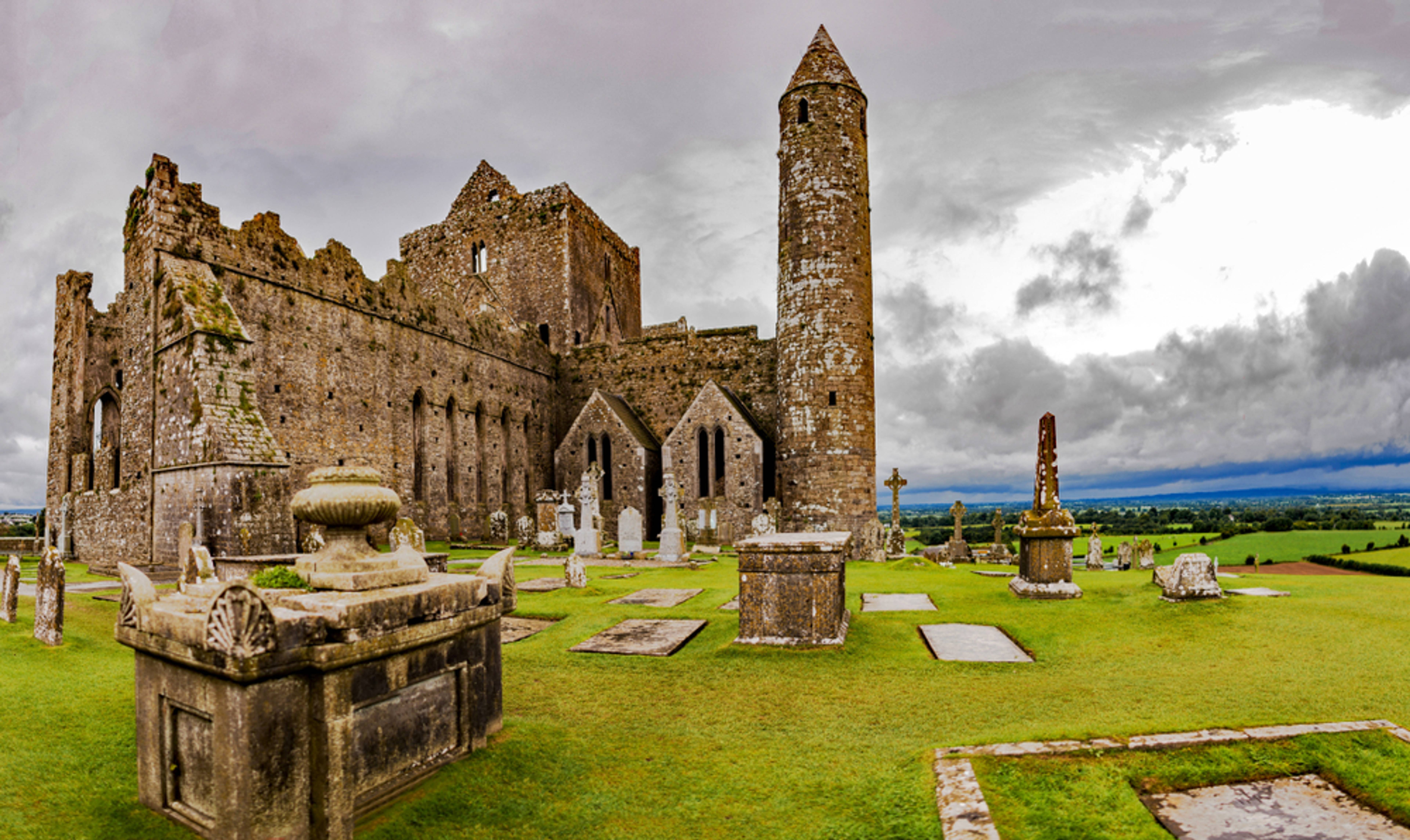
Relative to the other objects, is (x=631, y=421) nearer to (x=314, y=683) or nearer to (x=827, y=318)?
(x=827, y=318)

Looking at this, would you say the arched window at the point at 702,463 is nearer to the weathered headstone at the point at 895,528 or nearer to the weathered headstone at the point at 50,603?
the weathered headstone at the point at 895,528

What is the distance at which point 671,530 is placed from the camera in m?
17.6

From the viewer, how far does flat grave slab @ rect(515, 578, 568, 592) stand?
38.9 ft

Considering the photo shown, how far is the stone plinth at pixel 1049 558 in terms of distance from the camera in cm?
1011

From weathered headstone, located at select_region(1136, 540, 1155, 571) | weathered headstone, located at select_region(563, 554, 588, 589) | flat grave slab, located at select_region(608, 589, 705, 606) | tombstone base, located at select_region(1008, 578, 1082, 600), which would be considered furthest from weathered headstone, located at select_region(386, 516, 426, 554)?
weathered headstone, located at select_region(1136, 540, 1155, 571)

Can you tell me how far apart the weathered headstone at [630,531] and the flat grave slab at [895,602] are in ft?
27.1

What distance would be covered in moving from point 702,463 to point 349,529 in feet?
70.8

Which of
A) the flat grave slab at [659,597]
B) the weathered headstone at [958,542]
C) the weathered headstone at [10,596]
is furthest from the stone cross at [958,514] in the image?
the weathered headstone at [10,596]

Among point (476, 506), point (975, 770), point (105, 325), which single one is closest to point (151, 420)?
point (105, 325)

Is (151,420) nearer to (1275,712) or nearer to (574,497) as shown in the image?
(574,497)

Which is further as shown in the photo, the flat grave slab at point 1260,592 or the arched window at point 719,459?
the arched window at point 719,459

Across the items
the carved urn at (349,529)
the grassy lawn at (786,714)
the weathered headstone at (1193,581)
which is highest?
the carved urn at (349,529)

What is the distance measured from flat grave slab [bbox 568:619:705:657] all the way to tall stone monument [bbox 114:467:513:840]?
2.96 m

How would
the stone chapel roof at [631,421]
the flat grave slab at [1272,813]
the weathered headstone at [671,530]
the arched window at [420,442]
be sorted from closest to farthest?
the flat grave slab at [1272,813]
the weathered headstone at [671,530]
the arched window at [420,442]
the stone chapel roof at [631,421]
